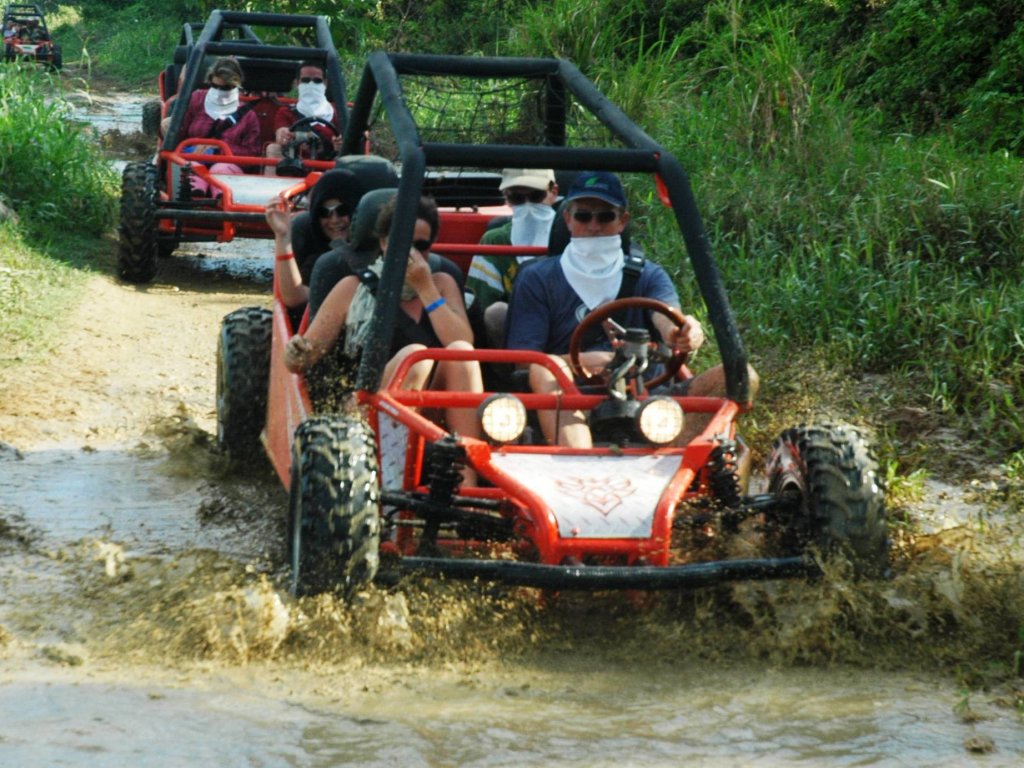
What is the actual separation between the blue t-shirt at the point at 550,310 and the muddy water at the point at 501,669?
1.02 metres

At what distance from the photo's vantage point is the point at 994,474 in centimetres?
566

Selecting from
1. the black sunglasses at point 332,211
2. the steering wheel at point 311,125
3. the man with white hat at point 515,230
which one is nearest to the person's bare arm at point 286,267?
the black sunglasses at point 332,211

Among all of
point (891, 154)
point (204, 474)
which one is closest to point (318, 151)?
point (891, 154)

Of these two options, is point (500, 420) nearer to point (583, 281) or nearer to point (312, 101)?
point (583, 281)

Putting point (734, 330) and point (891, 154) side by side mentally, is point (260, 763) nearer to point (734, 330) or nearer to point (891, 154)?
point (734, 330)

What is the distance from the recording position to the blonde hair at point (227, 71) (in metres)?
11.0

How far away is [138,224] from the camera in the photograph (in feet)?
A: 31.0

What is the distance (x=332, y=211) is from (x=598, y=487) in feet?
7.56

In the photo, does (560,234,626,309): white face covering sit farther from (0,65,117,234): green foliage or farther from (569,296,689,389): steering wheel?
(0,65,117,234): green foliage

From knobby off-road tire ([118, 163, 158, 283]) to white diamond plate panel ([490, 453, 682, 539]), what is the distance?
5795 millimetres

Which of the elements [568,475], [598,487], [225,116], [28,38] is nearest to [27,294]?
[225,116]

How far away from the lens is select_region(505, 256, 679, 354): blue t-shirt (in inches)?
199

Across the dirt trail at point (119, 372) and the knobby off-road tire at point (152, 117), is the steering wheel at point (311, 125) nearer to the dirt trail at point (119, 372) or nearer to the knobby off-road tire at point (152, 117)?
the dirt trail at point (119, 372)

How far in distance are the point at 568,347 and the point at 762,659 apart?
4.46 ft
